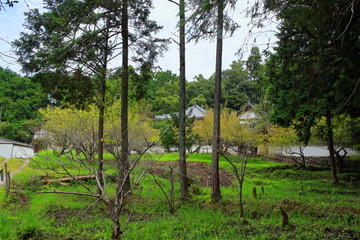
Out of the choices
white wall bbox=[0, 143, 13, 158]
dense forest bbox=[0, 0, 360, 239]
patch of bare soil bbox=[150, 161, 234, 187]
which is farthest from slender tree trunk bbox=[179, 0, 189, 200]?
white wall bbox=[0, 143, 13, 158]

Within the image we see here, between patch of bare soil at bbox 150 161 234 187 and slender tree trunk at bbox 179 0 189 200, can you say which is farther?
patch of bare soil at bbox 150 161 234 187

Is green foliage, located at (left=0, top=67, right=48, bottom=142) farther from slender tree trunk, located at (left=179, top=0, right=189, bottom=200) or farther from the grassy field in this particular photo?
slender tree trunk, located at (left=179, top=0, right=189, bottom=200)

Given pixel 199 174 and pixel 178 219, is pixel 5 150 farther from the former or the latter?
pixel 178 219

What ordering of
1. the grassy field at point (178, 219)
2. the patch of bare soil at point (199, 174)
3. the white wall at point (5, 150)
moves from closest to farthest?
1. the grassy field at point (178, 219)
2. the patch of bare soil at point (199, 174)
3. the white wall at point (5, 150)

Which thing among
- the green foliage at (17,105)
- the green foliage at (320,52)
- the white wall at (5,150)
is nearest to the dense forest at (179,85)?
the green foliage at (320,52)

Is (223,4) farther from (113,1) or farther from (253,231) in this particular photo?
(113,1)

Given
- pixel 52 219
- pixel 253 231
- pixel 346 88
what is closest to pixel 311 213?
pixel 253 231

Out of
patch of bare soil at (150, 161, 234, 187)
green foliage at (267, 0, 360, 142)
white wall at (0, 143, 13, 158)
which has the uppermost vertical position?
green foliage at (267, 0, 360, 142)

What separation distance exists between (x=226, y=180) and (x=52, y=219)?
1055cm

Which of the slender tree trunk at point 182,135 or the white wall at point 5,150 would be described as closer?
→ the slender tree trunk at point 182,135

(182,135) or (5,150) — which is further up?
(182,135)

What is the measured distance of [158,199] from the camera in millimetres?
8852

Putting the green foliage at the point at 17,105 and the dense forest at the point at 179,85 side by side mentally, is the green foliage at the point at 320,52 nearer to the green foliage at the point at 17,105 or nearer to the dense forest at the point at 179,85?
the dense forest at the point at 179,85

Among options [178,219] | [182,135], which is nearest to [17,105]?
[182,135]
